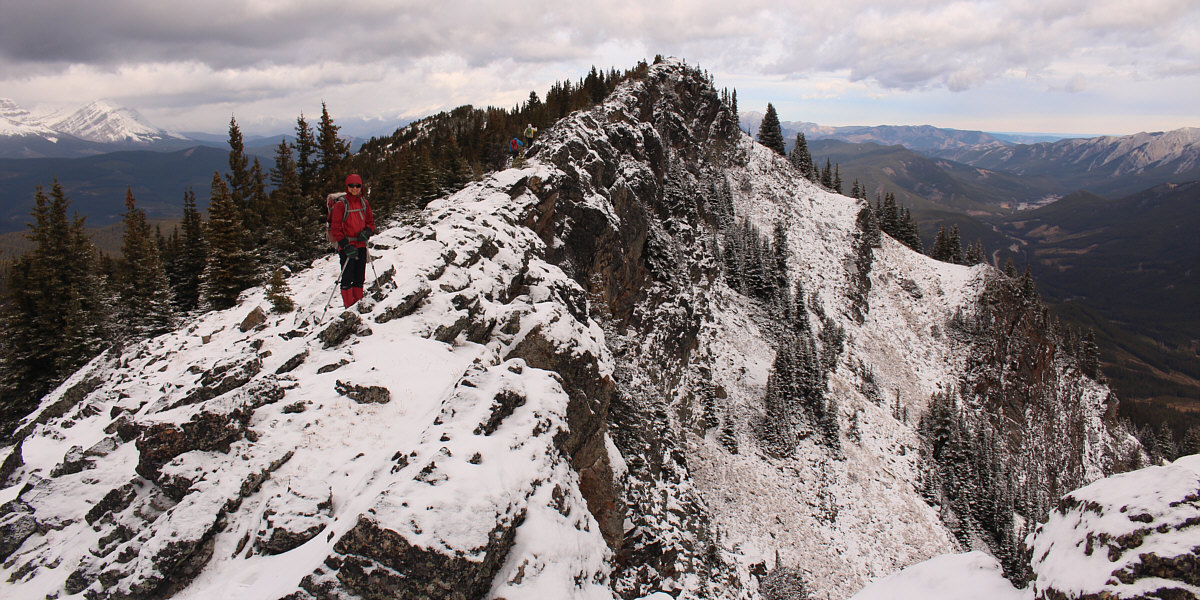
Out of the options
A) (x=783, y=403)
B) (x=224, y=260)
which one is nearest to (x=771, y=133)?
(x=783, y=403)

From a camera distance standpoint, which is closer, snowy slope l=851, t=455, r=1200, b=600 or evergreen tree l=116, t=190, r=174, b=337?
snowy slope l=851, t=455, r=1200, b=600

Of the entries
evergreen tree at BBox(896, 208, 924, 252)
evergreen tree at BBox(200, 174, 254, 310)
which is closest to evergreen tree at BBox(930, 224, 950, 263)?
evergreen tree at BBox(896, 208, 924, 252)

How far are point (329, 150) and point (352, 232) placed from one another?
24534mm

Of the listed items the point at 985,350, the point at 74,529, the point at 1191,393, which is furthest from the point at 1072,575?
the point at 1191,393

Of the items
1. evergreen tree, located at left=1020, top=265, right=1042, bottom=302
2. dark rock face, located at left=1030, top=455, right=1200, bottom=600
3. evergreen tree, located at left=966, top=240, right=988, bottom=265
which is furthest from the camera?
evergreen tree, located at left=966, top=240, right=988, bottom=265

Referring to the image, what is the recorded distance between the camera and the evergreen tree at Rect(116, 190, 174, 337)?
2036 centimetres

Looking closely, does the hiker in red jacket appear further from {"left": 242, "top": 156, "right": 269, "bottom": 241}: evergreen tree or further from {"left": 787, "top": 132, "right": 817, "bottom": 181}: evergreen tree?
{"left": 787, "top": 132, "right": 817, "bottom": 181}: evergreen tree

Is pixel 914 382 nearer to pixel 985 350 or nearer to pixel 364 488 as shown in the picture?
pixel 985 350

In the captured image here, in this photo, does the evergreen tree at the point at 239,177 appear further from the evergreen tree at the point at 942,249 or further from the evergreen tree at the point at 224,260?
the evergreen tree at the point at 942,249

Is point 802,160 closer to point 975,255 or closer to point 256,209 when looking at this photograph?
point 975,255

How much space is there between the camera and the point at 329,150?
32656 mm

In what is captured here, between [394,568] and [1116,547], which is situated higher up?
[1116,547]

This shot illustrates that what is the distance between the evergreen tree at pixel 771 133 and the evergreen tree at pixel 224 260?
228ft

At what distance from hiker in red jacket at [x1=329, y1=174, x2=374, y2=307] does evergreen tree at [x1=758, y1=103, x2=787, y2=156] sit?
70770 mm
